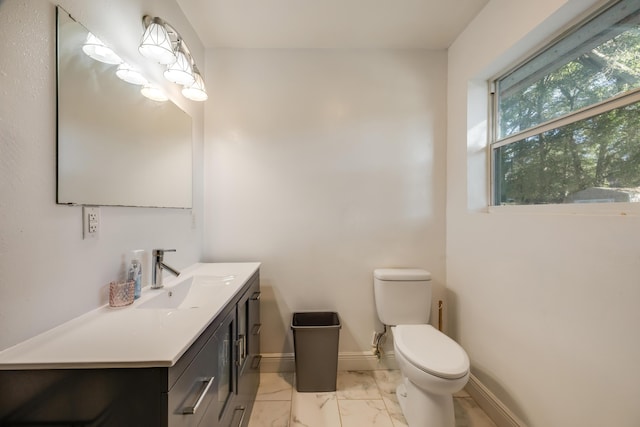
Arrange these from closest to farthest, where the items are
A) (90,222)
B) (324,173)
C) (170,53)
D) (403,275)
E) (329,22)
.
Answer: (90,222) < (170,53) < (329,22) < (403,275) < (324,173)

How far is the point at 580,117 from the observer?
46.2 inches

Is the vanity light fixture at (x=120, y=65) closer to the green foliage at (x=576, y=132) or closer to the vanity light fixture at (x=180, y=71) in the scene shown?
the vanity light fixture at (x=180, y=71)

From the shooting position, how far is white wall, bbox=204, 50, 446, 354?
6.42 feet

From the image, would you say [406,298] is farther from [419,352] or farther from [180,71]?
[180,71]

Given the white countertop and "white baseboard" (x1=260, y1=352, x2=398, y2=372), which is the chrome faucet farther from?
→ "white baseboard" (x1=260, y1=352, x2=398, y2=372)

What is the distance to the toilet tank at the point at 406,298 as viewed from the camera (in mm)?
1816

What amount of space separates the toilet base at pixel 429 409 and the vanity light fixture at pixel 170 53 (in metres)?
2.10

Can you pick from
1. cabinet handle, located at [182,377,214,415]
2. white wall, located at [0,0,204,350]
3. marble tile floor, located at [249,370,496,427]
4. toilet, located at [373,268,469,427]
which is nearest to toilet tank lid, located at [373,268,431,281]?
toilet, located at [373,268,469,427]

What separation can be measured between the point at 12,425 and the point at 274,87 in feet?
6.67

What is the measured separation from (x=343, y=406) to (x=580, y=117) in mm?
1991

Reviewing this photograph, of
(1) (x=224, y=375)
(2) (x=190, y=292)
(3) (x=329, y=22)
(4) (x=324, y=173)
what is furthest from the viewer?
(4) (x=324, y=173)

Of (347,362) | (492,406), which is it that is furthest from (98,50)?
(492,406)

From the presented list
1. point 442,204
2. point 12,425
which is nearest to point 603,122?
point 442,204

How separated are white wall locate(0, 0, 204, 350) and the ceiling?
783 mm
